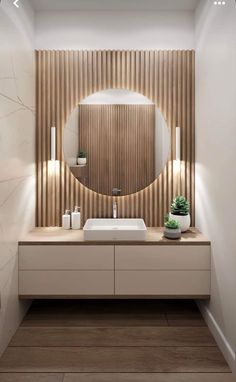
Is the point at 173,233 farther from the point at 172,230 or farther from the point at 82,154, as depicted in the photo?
the point at 82,154

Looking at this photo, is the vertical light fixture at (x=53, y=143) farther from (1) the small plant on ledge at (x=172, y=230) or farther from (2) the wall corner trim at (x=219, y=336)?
(2) the wall corner trim at (x=219, y=336)

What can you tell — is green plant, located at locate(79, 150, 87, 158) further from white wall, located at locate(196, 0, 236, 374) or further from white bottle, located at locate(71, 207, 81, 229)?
white wall, located at locate(196, 0, 236, 374)

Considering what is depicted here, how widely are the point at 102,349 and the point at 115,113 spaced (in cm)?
198

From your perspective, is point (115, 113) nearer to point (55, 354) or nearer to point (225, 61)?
point (225, 61)

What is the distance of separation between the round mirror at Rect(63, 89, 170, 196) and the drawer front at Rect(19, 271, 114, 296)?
2.74ft

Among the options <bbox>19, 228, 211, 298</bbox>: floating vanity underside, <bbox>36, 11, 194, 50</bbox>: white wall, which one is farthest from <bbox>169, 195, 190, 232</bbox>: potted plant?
<bbox>36, 11, 194, 50</bbox>: white wall

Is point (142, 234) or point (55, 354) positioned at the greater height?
point (142, 234)

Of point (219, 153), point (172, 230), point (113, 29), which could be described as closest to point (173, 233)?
point (172, 230)

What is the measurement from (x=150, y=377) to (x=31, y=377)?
74 centimetres

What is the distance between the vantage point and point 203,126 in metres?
2.93

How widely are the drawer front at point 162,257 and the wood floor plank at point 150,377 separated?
785 millimetres

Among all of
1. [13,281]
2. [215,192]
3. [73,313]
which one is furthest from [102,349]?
[215,192]

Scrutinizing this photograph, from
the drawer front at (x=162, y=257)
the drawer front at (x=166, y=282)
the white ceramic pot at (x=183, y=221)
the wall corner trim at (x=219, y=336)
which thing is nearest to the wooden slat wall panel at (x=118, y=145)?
the white ceramic pot at (x=183, y=221)

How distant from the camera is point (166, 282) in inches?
109
